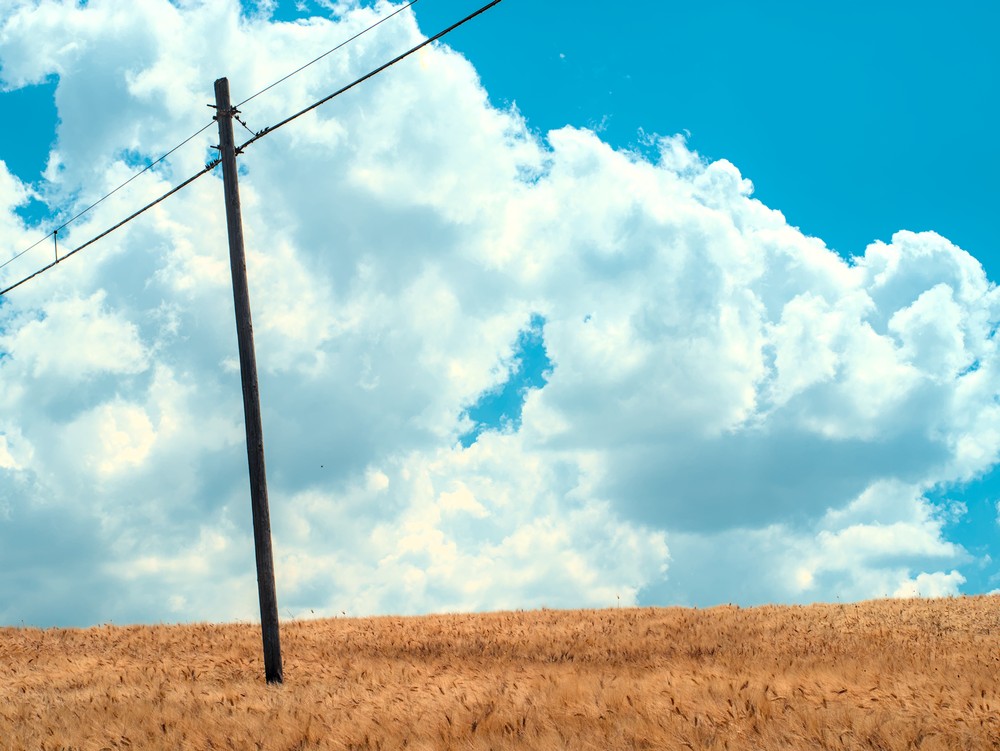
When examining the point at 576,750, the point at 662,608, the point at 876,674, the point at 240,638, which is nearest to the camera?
the point at 576,750

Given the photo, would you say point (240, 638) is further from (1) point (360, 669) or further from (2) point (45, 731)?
(2) point (45, 731)

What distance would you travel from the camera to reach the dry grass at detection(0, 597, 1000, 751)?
10633mm

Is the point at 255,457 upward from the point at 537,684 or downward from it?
upward

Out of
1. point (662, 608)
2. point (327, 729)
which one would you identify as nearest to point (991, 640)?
point (662, 608)

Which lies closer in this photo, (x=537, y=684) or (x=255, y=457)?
(x=537, y=684)

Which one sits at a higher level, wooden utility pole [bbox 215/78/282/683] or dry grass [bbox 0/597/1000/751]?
wooden utility pole [bbox 215/78/282/683]

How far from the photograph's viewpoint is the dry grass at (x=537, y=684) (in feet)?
34.9

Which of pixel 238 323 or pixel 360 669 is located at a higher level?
pixel 238 323

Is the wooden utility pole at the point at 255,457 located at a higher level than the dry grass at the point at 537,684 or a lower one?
higher

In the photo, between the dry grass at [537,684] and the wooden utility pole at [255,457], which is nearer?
the dry grass at [537,684]

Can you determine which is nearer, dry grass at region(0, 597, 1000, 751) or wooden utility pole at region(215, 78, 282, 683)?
dry grass at region(0, 597, 1000, 751)

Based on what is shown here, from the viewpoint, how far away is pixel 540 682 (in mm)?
13773

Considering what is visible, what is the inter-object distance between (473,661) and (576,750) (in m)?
7.81

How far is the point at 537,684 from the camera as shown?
1365cm
